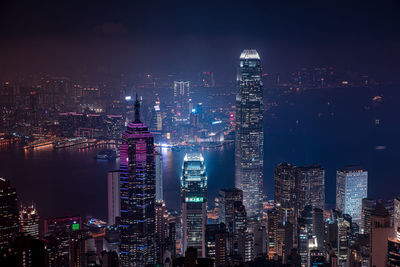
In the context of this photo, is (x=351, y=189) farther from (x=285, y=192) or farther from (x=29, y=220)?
(x=29, y=220)

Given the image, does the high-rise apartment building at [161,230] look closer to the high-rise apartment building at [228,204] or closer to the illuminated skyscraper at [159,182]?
the illuminated skyscraper at [159,182]

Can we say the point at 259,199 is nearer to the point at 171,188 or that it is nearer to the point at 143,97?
the point at 171,188

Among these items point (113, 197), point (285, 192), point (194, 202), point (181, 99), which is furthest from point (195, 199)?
point (181, 99)

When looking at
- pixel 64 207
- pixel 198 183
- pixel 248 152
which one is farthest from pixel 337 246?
pixel 248 152

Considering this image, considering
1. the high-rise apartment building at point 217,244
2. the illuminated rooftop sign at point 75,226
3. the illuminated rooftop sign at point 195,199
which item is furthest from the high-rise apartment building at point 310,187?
the illuminated rooftop sign at point 75,226

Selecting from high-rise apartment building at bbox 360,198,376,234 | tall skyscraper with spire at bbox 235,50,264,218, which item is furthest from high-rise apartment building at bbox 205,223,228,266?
tall skyscraper with spire at bbox 235,50,264,218

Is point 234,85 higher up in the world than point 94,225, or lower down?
higher up
